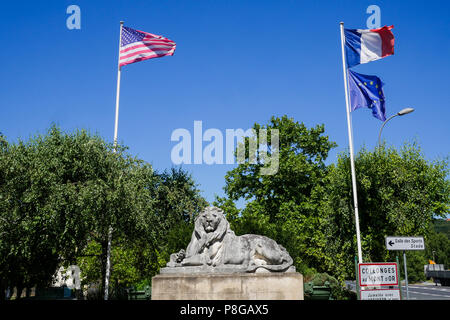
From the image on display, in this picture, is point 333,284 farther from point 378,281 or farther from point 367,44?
point 378,281

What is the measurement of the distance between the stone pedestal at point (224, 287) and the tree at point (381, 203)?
1506 centimetres

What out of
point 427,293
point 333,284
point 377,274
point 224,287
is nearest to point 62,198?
point 224,287

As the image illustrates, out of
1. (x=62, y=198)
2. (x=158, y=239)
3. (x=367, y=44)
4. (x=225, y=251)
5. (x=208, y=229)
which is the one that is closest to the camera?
(x=225, y=251)

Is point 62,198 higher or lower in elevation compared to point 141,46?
lower

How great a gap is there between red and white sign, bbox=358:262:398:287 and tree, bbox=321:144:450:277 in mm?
14442

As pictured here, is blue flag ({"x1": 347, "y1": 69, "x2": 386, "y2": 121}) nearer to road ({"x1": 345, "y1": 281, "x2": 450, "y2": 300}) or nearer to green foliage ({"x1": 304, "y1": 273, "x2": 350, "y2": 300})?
green foliage ({"x1": 304, "y1": 273, "x2": 350, "y2": 300})

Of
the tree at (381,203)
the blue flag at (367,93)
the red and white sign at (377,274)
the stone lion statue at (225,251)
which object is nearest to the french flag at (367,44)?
the blue flag at (367,93)

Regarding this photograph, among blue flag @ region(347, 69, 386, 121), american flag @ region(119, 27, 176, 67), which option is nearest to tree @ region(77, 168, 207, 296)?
american flag @ region(119, 27, 176, 67)

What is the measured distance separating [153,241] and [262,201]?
44.9 feet

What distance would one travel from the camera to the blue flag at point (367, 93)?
19375 mm

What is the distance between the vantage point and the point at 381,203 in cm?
2605

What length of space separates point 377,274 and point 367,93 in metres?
10.5
